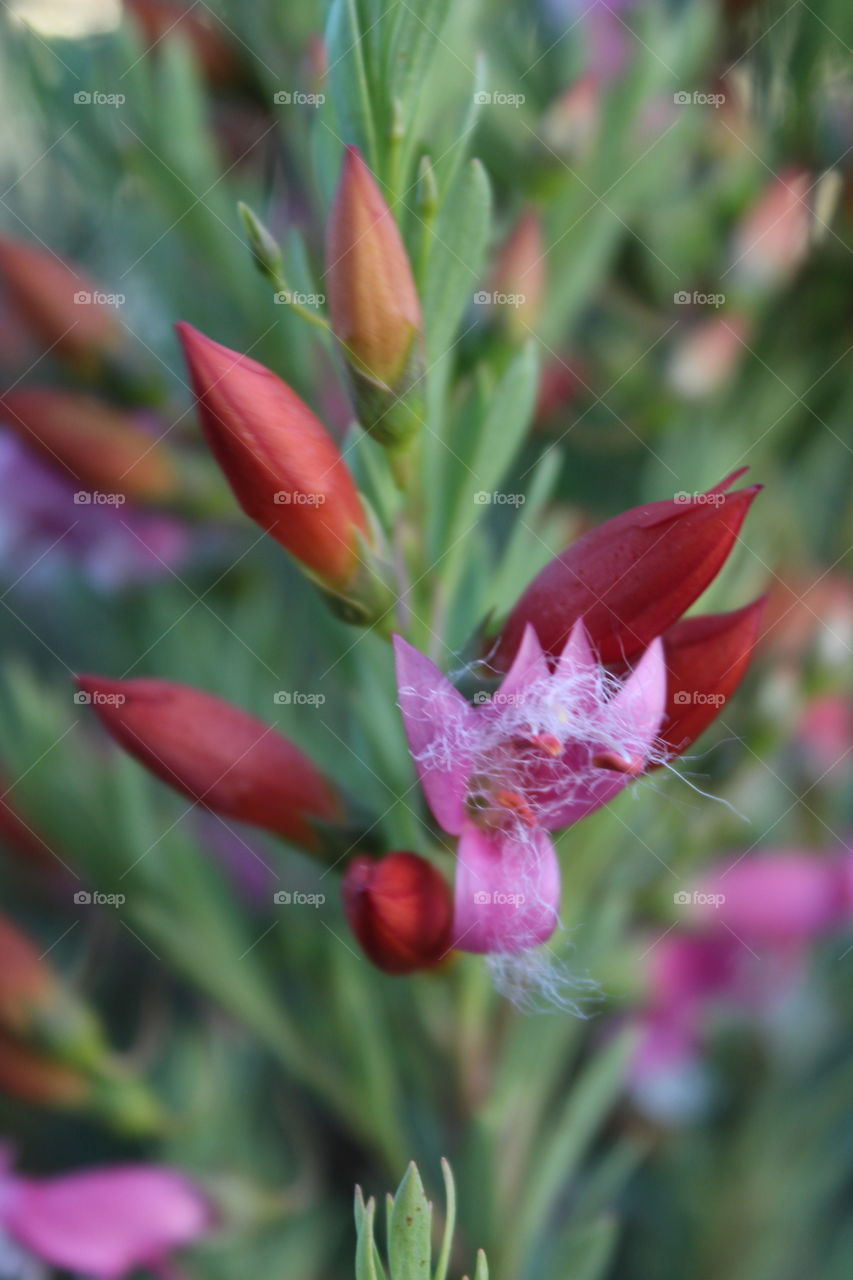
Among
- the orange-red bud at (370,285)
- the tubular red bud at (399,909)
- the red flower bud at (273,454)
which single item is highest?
the orange-red bud at (370,285)

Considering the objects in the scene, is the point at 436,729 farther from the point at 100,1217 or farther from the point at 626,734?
the point at 100,1217

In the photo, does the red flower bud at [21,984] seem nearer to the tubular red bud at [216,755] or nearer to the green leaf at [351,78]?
the tubular red bud at [216,755]

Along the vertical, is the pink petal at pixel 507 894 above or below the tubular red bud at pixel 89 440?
below

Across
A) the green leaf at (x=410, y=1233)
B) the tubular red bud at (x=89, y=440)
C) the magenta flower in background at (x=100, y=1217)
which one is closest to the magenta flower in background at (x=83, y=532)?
the tubular red bud at (x=89, y=440)

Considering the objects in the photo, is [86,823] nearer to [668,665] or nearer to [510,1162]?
[510,1162]

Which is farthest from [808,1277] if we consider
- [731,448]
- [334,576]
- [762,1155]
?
[334,576]

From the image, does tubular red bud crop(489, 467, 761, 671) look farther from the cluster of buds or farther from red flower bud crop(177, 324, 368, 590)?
the cluster of buds

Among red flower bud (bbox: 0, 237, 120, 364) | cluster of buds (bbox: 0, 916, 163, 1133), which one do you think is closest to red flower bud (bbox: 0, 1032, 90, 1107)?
cluster of buds (bbox: 0, 916, 163, 1133)

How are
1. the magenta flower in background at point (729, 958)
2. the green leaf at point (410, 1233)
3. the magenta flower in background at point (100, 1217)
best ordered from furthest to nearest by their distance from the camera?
the magenta flower in background at point (729, 958) → the magenta flower in background at point (100, 1217) → the green leaf at point (410, 1233)
